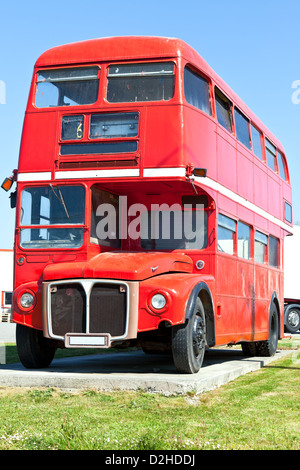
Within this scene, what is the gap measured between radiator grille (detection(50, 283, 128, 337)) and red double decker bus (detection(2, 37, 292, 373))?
13 millimetres

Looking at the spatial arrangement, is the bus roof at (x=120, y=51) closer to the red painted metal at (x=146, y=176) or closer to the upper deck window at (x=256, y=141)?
the red painted metal at (x=146, y=176)

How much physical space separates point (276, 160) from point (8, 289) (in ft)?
150

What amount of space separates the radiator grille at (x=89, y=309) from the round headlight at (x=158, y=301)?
36 centimetres

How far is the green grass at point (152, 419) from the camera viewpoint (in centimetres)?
554

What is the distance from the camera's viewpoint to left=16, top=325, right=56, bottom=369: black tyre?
10602 millimetres

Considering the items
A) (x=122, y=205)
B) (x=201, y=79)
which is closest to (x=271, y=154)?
(x=201, y=79)

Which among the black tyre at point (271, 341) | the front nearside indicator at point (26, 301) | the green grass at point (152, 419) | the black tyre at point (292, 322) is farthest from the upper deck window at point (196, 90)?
the black tyre at point (292, 322)

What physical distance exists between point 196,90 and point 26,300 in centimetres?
399

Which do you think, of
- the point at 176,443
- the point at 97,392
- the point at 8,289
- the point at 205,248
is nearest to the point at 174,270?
the point at 205,248

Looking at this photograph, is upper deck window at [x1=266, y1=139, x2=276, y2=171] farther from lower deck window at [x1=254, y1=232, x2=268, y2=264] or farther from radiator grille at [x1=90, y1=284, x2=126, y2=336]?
radiator grille at [x1=90, y1=284, x2=126, y2=336]

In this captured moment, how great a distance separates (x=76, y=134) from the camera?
10758 mm

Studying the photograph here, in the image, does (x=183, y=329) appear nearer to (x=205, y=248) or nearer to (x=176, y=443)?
(x=205, y=248)

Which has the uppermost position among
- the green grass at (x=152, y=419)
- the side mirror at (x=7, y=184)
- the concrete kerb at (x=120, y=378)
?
the side mirror at (x=7, y=184)

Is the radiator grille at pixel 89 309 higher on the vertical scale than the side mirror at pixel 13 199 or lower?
lower
